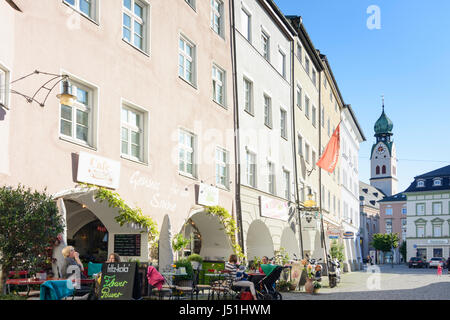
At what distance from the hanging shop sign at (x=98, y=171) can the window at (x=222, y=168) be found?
263 inches

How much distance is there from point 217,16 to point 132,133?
27.1ft

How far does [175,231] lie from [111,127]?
4.35 m

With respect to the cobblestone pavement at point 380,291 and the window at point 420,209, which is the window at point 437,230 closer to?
the window at point 420,209

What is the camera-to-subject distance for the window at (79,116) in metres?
13.8

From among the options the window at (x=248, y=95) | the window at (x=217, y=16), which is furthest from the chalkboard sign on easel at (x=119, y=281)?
the window at (x=248, y=95)

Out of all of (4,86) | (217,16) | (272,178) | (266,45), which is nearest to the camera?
(4,86)

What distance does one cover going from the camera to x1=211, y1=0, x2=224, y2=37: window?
22.4 m

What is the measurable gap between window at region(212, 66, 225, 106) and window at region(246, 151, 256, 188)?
2.93m

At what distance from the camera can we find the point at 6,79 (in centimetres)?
1175

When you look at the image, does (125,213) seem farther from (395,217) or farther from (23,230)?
(395,217)

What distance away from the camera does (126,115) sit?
1623 cm

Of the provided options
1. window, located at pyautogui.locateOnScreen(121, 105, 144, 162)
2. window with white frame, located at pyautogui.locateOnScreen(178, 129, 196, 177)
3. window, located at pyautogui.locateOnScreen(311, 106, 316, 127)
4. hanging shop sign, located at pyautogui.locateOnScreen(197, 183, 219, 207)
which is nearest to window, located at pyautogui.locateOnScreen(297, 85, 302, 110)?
window, located at pyautogui.locateOnScreen(311, 106, 316, 127)

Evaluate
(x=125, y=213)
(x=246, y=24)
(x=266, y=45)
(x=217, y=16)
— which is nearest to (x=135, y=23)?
(x=125, y=213)
